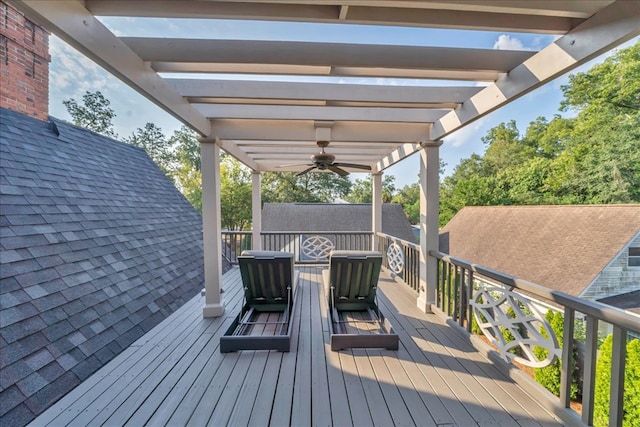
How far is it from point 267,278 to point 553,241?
1054 centimetres

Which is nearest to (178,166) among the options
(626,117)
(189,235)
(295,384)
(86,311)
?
(189,235)

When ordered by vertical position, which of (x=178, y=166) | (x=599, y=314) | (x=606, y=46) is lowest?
(x=599, y=314)

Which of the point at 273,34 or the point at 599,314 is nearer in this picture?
the point at 599,314

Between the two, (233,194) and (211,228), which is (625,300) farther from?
(233,194)

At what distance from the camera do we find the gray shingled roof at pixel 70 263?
218 cm

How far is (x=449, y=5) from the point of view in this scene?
171 centimetres

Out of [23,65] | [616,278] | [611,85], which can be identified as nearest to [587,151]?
[611,85]

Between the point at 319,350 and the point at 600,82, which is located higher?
the point at 600,82

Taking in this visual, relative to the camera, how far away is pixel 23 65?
4.30 m

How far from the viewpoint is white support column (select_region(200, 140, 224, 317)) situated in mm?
3889

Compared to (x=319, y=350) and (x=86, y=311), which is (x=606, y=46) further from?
(x=86, y=311)

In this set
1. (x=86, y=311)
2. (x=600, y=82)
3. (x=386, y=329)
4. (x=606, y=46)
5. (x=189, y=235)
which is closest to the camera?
(x=606, y=46)

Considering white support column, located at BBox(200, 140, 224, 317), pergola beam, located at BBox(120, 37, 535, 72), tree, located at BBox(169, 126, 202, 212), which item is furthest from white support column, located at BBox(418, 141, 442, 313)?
tree, located at BBox(169, 126, 202, 212)

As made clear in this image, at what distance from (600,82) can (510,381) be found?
21387 mm
